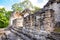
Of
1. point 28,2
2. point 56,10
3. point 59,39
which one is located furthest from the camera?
point 28,2

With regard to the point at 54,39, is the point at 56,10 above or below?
above

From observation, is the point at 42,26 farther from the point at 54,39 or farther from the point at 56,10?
the point at 54,39

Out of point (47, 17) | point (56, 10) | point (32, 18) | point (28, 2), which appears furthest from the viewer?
point (28, 2)

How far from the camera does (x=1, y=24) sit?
34.3m

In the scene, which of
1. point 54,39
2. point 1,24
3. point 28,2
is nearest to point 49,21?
point 54,39

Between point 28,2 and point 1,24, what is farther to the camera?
point 28,2

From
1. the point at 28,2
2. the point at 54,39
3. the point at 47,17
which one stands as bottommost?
the point at 54,39

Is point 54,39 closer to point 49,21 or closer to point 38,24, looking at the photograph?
point 49,21

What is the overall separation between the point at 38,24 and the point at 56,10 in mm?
1078

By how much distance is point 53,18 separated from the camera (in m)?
8.12

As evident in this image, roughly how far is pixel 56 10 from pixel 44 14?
0.79 m

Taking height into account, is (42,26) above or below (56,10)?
below

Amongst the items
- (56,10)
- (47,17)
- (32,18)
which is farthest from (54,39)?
(32,18)

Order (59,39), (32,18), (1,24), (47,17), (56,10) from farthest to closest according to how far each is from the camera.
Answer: (1,24) → (32,18) → (56,10) → (47,17) → (59,39)
